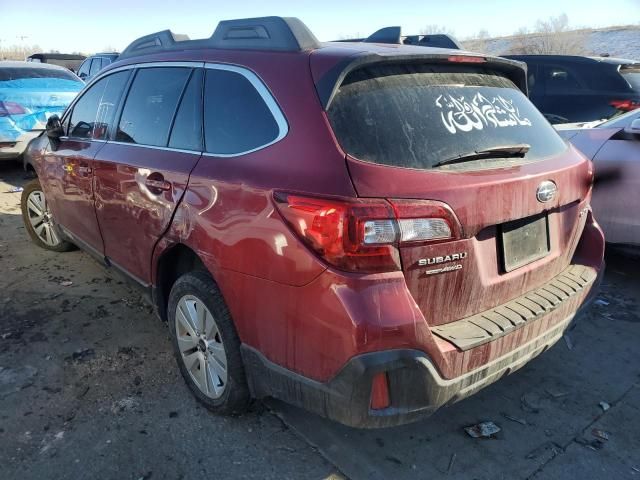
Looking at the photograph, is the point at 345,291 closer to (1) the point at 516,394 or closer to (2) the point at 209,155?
(2) the point at 209,155

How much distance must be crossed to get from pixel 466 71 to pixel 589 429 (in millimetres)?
1857

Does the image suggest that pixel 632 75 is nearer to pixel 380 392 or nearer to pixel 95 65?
pixel 380 392

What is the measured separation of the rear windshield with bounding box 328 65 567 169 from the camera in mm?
2068

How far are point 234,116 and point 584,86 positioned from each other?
694cm

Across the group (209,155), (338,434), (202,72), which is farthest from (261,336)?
(202,72)

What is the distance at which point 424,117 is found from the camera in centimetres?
220

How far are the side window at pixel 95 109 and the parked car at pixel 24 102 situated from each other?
4395 millimetres

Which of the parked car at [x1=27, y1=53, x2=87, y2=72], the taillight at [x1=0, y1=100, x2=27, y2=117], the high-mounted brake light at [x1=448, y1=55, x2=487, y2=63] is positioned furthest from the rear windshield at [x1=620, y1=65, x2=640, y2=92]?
the parked car at [x1=27, y1=53, x2=87, y2=72]

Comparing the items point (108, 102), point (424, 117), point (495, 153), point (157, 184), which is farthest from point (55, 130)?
point (495, 153)

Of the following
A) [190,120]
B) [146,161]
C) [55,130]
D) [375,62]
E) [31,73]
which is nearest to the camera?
[375,62]

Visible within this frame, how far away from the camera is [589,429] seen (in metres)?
2.64

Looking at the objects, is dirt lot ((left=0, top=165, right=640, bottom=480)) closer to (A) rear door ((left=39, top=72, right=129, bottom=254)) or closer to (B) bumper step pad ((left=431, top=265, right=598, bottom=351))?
(B) bumper step pad ((left=431, top=265, right=598, bottom=351))

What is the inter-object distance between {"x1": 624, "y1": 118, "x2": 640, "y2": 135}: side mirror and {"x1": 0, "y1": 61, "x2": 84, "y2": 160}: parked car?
764cm

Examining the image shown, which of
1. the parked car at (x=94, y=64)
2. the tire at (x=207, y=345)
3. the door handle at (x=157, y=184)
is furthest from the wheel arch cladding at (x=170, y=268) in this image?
the parked car at (x=94, y=64)
